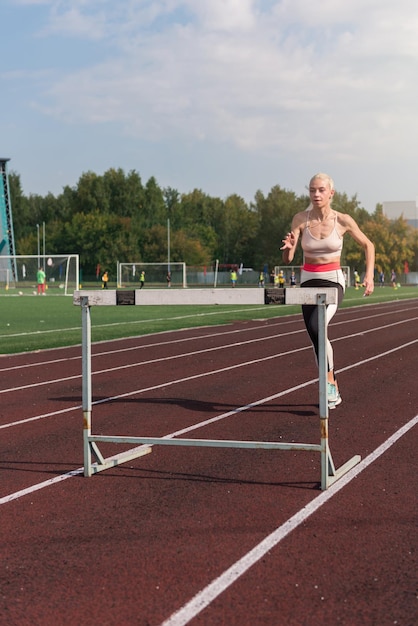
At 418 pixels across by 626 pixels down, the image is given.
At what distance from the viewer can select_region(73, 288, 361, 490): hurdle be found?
553cm

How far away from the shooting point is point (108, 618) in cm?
340

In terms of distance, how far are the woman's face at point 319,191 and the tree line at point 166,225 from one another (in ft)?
265

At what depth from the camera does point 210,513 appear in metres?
4.86

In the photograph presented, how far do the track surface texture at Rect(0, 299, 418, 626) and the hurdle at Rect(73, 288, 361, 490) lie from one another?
5.4 inches

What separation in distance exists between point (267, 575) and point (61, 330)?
17.3 m

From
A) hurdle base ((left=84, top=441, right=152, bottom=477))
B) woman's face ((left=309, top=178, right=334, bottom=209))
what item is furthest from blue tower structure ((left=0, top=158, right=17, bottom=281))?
hurdle base ((left=84, top=441, right=152, bottom=477))

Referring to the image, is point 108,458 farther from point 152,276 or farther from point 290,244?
point 152,276

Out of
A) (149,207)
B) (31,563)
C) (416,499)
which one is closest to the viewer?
(31,563)

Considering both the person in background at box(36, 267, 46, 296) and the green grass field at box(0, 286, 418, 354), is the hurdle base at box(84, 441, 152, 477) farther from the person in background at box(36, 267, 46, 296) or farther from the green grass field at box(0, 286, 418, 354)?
the person in background at box(36, 267, 46, 296)

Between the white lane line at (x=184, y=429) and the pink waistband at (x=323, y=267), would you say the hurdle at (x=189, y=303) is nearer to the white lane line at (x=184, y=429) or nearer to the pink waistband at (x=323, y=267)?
the white lane line at (x=184, y=429)

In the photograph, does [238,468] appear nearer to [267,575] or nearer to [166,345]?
[267,575]

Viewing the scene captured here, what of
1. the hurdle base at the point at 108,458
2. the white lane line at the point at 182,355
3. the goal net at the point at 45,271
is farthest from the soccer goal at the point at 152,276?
the hurdle base at the point at 108,458

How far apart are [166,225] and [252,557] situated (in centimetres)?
11035

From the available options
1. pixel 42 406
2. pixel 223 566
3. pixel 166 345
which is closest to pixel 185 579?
pixel 223 566
